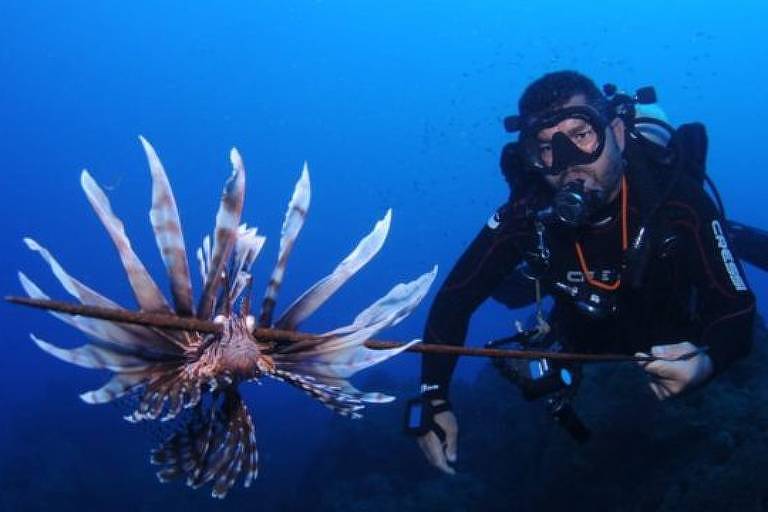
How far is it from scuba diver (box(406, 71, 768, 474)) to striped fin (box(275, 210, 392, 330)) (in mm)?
1625

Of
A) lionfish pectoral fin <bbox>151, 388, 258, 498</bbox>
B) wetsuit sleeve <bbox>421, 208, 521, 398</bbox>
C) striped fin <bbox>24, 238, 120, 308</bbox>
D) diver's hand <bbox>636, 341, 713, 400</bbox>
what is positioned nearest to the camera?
striped fin <bbox>24, 238, 120, 308</bbox>

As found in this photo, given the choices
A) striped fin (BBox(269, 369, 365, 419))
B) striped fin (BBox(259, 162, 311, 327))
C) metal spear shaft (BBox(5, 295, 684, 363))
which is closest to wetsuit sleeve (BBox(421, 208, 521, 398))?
striped fin (BBox(269, 369, 365, 419))

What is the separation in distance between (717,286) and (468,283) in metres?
1.49

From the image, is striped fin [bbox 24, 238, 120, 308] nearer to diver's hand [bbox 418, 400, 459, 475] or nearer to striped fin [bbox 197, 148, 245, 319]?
striped fin [bbox 197, 148, 245, 319]

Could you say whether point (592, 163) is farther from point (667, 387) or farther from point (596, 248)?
point (667, 387)

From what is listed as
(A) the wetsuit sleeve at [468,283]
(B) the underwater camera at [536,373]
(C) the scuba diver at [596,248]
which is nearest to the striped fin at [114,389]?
(B) the underwater camera at [536,373]

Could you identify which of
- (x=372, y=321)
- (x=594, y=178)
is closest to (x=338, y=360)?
→ (x=372, y=321)

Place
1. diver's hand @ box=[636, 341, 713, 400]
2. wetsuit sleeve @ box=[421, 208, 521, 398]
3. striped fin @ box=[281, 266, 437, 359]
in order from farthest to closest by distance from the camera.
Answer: wetsuit sleeve @ box=[421, 208, 521, 398] < diver's hand @ box=[636, 341, 713, 400] < striped fin @ box=[281, 266, 437, 359]

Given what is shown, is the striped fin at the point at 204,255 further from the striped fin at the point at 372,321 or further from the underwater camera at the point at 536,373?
the underwater camera at the point at 536,373

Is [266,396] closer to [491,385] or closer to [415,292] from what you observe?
[491,385]

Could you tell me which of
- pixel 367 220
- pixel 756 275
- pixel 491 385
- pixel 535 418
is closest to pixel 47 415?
pixel 491 385

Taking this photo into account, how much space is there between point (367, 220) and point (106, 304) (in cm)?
10083

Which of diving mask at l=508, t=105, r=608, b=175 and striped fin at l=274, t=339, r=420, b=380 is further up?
diving mask at l=508, t=105, r=608, b=175

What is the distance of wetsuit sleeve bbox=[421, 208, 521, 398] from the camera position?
400cm
